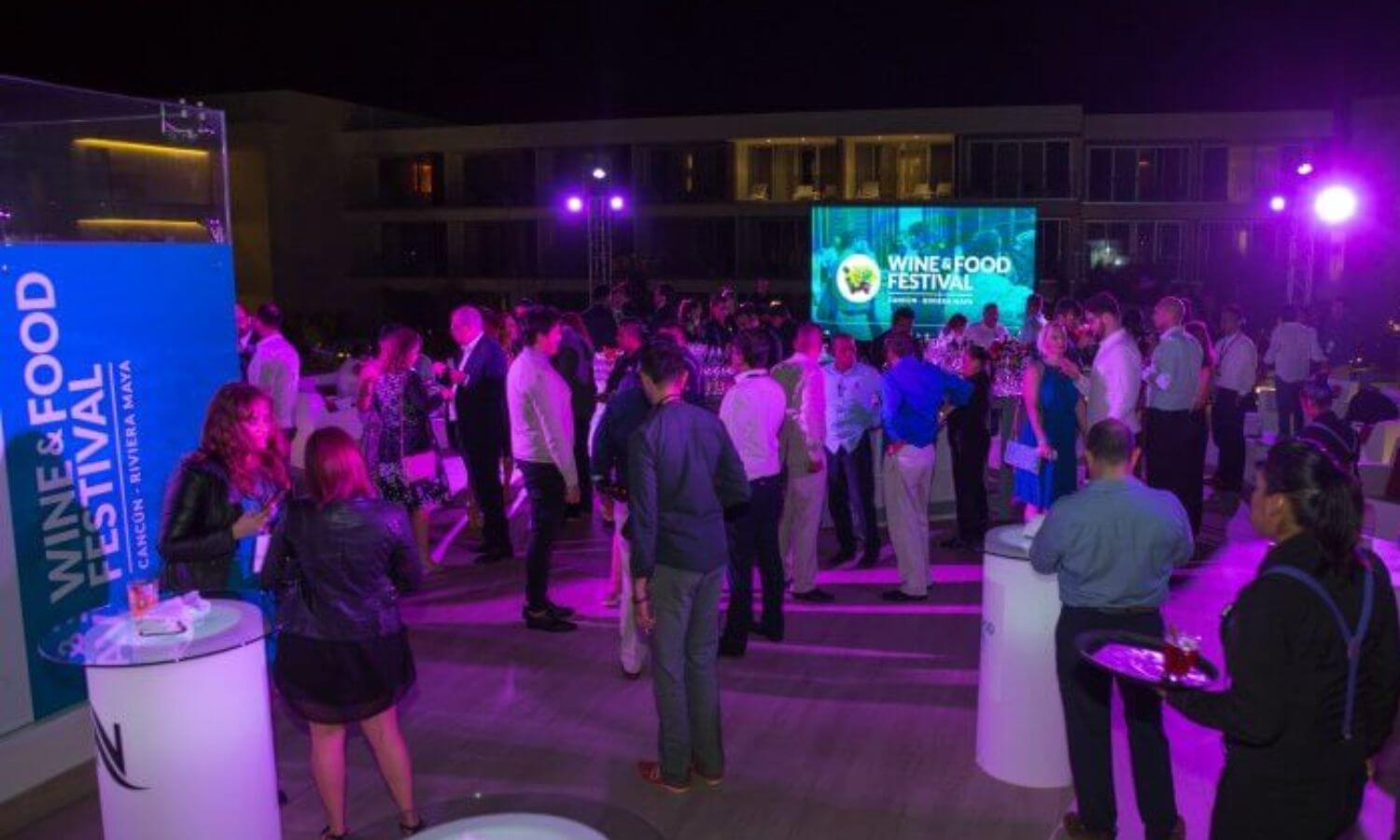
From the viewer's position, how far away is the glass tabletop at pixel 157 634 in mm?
3055

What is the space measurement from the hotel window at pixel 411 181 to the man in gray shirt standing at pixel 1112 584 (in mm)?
31790

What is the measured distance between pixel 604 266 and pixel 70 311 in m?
19.3

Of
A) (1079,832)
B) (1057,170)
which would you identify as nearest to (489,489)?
(1079,832)

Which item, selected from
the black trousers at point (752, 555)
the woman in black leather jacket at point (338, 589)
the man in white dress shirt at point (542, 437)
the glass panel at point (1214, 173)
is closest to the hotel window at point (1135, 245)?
the glass panel at point (1214, 173)

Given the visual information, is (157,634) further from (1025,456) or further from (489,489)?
(1025,456)

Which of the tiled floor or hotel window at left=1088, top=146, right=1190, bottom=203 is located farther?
hotel window at left=1088, top=146, right=1190, bottom=203

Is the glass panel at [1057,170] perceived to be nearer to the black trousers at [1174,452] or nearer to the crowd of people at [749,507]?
the crowd of people at [749,507]

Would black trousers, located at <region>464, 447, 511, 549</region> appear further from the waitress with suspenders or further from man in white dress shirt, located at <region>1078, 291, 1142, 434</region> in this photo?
the waitress with suspenders

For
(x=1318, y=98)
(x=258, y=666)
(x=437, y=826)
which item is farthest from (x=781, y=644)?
(x=1318, y=98)

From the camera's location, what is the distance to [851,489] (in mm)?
6906

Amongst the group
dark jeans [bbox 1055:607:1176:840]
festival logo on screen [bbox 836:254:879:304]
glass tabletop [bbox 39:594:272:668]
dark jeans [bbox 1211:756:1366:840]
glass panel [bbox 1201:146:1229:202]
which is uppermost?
glass panel [bbox 1201:146:1229:202]

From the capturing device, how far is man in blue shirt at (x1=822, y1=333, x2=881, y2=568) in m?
6.49

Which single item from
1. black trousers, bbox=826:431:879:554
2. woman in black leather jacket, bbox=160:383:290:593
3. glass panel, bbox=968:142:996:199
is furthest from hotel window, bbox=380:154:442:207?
woman in black leather jacket, bbox=160:383:290:593

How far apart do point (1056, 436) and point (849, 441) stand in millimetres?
1238
